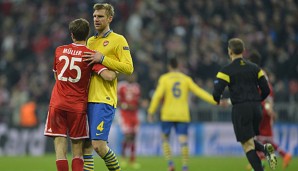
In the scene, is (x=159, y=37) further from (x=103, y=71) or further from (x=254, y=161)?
(x=103, y=71)

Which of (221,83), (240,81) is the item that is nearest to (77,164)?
(221,83)

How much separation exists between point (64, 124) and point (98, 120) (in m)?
0.44

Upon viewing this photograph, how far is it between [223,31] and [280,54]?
2710 mm

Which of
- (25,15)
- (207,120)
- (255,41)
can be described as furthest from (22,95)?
(255,41)

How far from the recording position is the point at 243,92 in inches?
417

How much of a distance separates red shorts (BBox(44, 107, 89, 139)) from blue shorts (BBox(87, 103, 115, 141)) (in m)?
0.10

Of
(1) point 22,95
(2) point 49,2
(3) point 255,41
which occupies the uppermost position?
(2) point 49,2

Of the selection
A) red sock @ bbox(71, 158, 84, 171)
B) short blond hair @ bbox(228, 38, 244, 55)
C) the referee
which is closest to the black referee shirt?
the referee

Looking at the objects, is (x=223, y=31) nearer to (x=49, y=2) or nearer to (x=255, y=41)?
(x=255, y=41)

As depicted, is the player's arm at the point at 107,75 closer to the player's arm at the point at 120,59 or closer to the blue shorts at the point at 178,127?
the player's arm at the point at 120,59

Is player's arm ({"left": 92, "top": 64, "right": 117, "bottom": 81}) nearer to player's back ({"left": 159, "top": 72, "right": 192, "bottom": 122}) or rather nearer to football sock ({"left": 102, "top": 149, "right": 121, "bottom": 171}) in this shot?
football sock ({"left": 102, "top": 149, "right": 121, "bottom": 171})

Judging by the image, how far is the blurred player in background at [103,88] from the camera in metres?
8.95

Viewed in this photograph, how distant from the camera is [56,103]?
8859 mm

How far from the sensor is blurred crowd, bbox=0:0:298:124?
2072 centimetres
